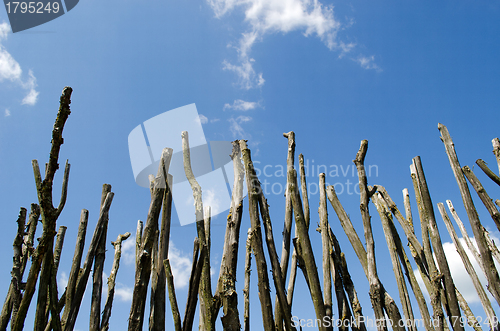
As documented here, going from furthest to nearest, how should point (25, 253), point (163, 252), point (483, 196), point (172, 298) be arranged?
point (25, 253)
point (483, 196)
point (163, 252)
point (172, 298)

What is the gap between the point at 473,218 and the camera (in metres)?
3.12

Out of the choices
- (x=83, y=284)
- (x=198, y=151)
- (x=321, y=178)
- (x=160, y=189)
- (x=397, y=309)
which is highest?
(x=198, y=151)

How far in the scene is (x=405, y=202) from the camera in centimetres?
354

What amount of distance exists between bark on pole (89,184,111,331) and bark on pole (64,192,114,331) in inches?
2.7

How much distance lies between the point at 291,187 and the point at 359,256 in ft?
3.19

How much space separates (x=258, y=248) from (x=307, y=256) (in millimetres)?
424

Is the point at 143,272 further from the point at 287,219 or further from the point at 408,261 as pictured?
the point at 408,261

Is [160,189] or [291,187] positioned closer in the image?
[160,189]

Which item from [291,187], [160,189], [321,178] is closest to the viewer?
[160,189]

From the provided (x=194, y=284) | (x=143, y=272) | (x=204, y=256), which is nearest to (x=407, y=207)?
(x=204, y=256)

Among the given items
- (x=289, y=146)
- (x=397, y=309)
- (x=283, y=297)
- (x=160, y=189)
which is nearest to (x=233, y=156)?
(x=289, y=146)

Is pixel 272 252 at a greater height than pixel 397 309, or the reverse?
pixel 272 252

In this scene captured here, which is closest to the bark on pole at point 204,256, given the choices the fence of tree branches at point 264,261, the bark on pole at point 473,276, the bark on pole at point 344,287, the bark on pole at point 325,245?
the fence of tree branches at point 264,261

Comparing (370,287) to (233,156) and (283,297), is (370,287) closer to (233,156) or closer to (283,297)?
(283,297)
